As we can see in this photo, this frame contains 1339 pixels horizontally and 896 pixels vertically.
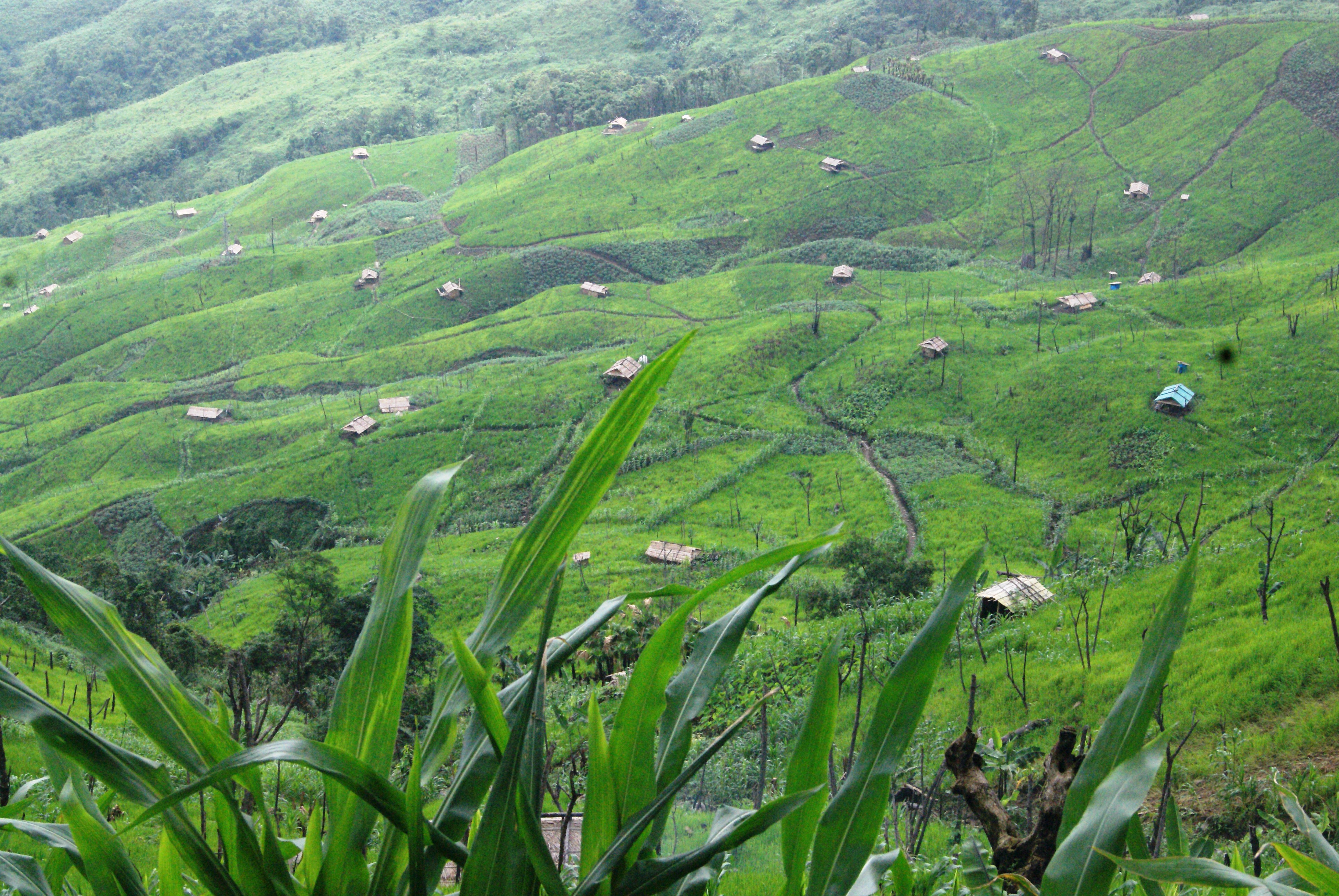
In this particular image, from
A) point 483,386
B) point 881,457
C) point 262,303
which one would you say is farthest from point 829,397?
point 262,303

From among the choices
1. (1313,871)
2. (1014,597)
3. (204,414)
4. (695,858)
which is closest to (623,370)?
(204,414)

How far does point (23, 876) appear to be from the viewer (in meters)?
1.48

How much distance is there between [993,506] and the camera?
33.2 m

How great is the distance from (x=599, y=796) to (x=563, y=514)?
48cm

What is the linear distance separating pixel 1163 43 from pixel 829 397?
180 feet

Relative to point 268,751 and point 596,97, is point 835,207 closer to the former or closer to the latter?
point 596,97

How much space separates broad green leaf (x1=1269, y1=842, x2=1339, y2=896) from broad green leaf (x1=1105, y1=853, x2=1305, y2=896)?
0.13 ft

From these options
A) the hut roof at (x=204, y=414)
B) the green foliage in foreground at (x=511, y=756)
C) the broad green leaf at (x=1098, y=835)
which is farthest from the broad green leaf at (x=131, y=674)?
the hut roof at (x=204, y=414)

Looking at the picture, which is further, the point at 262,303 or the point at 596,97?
the point at 596,97

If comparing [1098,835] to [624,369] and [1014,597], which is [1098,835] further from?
[624,369]

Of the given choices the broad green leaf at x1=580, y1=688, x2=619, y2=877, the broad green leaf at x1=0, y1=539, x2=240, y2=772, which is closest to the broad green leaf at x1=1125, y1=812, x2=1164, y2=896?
the broad green leaf at x1=580, y1=688, x2=619, y2=877

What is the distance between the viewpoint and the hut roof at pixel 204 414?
57.2 metres

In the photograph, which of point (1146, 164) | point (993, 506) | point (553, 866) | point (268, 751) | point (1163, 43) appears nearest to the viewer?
point (268, 751)

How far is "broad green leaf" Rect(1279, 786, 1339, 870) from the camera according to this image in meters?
1.46
